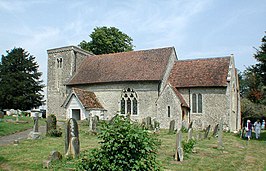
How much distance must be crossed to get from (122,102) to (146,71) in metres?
4.55

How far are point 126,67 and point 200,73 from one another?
28.3 ft

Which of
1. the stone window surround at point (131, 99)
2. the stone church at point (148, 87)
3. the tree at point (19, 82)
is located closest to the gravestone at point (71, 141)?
the stone church at point (148, 87)

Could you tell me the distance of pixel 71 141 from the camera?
412 inches

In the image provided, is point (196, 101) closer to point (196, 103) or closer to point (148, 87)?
point (196, 103)

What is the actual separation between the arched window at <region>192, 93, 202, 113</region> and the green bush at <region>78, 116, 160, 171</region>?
2113 cm

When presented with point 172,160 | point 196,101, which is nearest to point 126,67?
point 196,101

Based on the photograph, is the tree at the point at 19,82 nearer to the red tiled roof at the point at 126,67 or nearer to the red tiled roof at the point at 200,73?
the red tiled roof at the point at 126,67

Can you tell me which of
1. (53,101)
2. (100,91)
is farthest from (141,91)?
A: (53,101)

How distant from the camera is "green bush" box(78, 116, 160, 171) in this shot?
235 inches

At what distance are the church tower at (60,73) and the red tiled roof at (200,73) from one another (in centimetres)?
1304

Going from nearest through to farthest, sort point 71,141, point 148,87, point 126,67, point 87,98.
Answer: point 71,141, point 148,87, point 87,98, point 126,67

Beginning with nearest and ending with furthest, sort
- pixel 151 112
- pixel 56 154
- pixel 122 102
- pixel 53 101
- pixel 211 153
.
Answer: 1. pixel 56 154
2. pixel 211 153
3. pixel 151 112
4. pixel 122 102
5. pixel 53 101

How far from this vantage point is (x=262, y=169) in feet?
32.9

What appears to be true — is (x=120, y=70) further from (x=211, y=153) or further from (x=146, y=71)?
(x=211, y=153)
